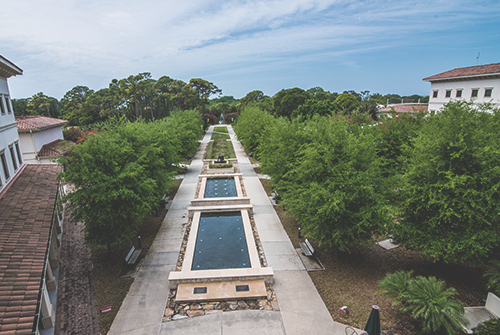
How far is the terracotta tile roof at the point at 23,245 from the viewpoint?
7.07 meters

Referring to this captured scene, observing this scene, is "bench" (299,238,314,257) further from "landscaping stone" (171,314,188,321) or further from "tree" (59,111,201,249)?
"tree" (59,111,201,249)

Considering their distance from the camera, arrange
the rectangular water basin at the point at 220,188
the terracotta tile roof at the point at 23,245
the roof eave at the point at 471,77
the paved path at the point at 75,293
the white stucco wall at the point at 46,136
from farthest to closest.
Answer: the roof eave at the point at 471,77 → the white stucco wall at the point at 46,136 → the rectangular water basin at the point at 220,188 → the paved path at the point at 75,293 → the terracotta tile roof at the point at 23,245

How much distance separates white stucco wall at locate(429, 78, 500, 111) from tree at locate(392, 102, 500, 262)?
29.3 meters

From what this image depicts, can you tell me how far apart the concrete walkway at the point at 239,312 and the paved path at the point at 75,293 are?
117cm

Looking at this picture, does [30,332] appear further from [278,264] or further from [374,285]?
[374,285]

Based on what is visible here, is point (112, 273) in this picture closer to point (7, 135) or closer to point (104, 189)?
point (104, 189)

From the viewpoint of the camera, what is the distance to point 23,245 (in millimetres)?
9570

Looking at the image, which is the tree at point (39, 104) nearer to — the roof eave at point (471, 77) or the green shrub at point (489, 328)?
the roof eave at point (471, 77)

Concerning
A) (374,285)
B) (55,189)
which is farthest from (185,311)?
(55,189)

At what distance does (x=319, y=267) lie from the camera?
43.3 feet

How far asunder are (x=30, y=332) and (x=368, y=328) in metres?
8.90

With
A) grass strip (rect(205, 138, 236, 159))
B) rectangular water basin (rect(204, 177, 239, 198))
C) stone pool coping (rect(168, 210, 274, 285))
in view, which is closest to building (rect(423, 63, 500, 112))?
rectangular water basin (rect(204, 177, 239, 198))

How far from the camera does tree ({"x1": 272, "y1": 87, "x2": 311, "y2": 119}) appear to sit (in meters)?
75.4

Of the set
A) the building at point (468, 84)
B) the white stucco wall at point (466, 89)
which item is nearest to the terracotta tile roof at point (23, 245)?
the building at point (468, 84)
